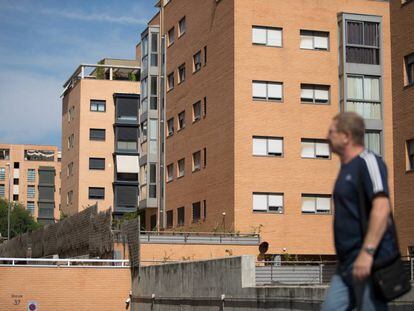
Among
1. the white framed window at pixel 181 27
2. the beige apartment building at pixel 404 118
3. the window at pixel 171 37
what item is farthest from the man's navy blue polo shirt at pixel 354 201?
the window at pixel 171 37

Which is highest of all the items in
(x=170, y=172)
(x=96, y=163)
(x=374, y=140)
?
(x=96, y=163)

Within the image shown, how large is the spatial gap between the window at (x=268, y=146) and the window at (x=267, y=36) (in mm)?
4461

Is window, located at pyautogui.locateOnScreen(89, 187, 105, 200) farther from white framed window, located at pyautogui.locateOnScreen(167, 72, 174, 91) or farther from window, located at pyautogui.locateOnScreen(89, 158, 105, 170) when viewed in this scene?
white framed window, located at pyautogui.locateOnScreen(167, 72, 174, 91)

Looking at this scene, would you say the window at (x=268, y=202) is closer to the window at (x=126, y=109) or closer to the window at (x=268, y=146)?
the window at (x=268, y=146)

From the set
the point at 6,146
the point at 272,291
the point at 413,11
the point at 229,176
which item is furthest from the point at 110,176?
the point at 6,146

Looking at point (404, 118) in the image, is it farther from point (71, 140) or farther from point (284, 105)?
point (71, 140)

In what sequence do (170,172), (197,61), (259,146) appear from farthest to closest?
(170,172)
(197,61)
(259,146)

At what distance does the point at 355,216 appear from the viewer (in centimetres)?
568

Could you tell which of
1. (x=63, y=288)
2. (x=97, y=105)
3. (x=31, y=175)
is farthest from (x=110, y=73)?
(x=31, y=175)

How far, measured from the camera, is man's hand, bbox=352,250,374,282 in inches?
212

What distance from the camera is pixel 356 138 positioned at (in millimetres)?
5777

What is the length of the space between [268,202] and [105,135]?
4237 centimetres

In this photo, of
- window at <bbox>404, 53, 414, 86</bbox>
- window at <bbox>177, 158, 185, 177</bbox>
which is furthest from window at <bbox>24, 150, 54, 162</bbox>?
window at <bbox>404, 53, 414, 86</bbox>

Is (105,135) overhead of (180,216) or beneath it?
overhead
